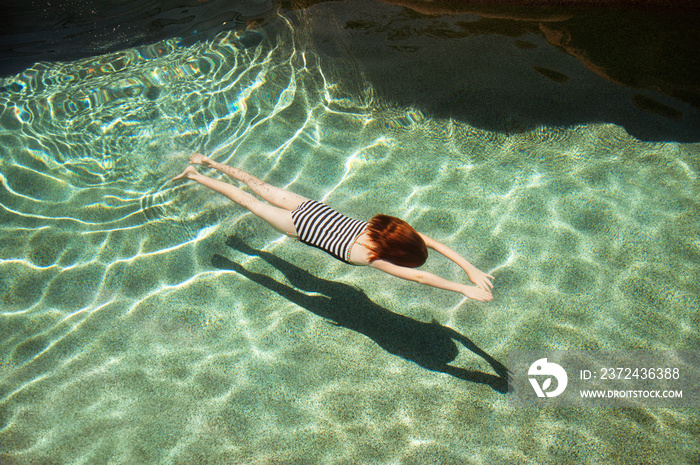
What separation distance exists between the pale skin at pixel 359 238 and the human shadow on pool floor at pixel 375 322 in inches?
21.3

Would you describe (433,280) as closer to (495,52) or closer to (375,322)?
(375,322)

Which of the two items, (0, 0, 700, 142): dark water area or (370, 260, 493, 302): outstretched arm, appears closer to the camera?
(370, 260, 493, 302): outstretched arm

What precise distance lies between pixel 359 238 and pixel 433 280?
0.67m

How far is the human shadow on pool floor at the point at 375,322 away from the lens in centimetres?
321

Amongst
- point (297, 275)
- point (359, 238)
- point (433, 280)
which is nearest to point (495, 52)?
point (359, 238)

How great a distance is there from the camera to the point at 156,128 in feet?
16.2

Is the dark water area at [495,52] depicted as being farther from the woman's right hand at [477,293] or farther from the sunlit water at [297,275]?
the woman's right hand at [477,293]

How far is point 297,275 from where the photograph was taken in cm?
386

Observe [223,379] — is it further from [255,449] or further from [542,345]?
[542,345]

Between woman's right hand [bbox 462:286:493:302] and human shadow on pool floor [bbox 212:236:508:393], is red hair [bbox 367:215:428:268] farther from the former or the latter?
human shadow on pool floor [bbox 212:236:508:393]

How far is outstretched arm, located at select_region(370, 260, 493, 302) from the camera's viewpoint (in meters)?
2.73

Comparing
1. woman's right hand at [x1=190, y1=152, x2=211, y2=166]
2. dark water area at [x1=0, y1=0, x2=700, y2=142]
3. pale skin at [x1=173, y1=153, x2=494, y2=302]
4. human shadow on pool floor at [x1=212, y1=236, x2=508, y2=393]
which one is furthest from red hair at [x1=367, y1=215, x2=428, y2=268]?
dark water area at [x1=0, y1=0, x2=700, y2=142]

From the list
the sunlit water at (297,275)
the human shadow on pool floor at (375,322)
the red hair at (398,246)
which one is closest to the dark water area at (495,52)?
the sunlit water at (297,275)

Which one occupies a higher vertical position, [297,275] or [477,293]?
[477,293]
